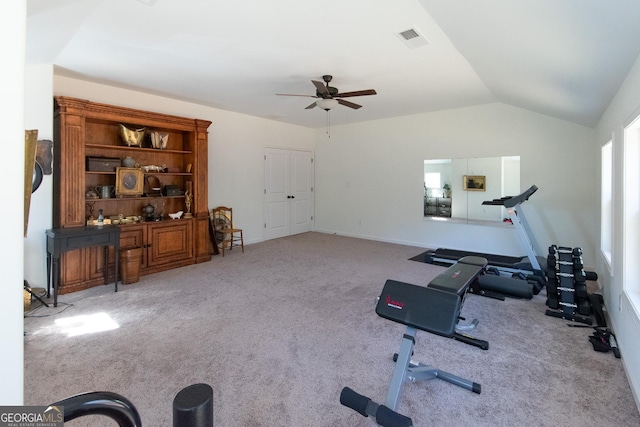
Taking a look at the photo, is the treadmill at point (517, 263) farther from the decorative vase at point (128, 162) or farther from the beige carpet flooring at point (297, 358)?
the decorative vase at point (128, 162)

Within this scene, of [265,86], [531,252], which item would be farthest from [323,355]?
[265,86]

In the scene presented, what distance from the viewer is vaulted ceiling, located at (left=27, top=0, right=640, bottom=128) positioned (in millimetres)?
2158

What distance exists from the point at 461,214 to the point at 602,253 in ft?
8.18

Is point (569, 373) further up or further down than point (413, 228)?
further down

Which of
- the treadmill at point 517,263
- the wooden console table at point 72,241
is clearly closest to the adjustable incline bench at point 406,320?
the treadmill at point 517,263

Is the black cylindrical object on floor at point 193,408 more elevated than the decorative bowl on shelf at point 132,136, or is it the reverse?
the decorative bowl on shelf at point 132,136

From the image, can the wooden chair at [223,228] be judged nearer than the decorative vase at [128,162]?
No

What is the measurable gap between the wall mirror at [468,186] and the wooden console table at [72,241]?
5421 mm

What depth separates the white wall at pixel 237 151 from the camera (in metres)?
5.52

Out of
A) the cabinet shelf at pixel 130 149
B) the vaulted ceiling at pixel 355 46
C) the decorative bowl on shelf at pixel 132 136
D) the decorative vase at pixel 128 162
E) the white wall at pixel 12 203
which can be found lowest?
the white wall at pixel 12 203

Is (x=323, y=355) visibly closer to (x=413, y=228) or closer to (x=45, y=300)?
(x=45, y=300)

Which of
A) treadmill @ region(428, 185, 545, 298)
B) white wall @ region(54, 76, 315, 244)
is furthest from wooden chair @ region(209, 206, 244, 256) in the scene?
treadmill @ region(428, 185, 545, 298)

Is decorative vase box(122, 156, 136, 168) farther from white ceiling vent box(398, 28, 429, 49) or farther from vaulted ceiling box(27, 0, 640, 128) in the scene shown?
white ceiling vent box(398, 28, 429, 49)

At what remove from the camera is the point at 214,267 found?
4.96 metres
